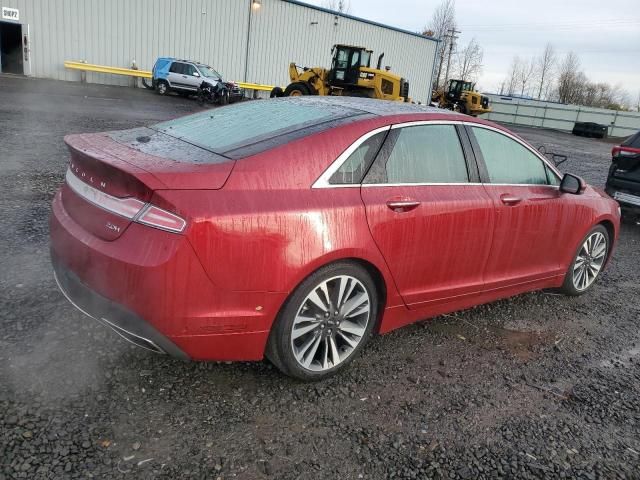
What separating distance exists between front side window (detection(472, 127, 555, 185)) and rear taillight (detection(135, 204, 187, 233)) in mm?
2233

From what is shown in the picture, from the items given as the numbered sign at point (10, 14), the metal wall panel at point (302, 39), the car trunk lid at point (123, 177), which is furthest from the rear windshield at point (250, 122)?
the metal wall panel at point (302, 39)

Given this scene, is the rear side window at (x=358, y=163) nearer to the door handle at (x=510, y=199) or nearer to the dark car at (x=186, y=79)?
the door handle at (x=510, y=199)

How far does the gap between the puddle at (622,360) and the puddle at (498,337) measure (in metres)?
0.38

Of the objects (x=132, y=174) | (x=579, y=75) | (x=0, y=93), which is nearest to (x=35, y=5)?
(x=0, y=93)

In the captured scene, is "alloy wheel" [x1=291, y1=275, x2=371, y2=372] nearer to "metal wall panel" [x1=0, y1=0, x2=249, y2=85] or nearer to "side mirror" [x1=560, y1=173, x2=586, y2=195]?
"side mirror" [x1=560, y1=173, x2=586, y2=195]

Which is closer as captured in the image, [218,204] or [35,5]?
[218,204]

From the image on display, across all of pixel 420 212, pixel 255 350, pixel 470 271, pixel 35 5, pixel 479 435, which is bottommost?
pixel 479 435

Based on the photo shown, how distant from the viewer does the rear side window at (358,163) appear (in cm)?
284

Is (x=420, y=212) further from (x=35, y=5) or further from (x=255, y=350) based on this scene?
(x=35, y=5)

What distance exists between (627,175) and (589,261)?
3861mm

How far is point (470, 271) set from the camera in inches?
139

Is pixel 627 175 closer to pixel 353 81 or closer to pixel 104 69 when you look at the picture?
pixel 353 81

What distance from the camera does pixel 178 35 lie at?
29.2 meters

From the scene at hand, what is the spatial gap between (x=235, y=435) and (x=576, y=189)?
3.19 metres
